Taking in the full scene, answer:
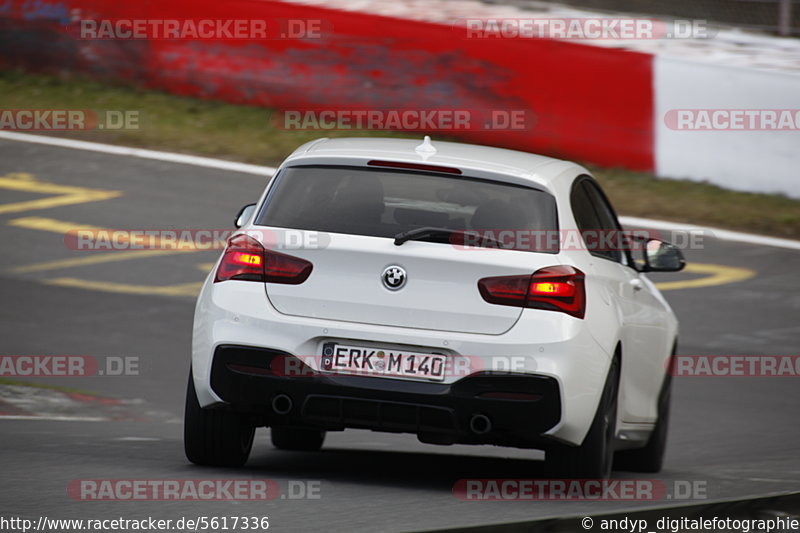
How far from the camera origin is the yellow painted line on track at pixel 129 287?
13.3m

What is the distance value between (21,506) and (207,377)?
118 cm

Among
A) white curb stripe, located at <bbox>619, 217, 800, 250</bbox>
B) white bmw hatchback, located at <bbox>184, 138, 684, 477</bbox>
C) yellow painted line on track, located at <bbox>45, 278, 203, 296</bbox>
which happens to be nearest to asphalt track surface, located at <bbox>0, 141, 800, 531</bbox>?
yellow painted line on track, located at <bbox>45, 278, 203, 296</bbox>

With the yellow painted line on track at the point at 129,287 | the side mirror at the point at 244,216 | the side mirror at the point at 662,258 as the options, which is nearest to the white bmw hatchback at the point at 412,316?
the side mirror at the point at 244,216

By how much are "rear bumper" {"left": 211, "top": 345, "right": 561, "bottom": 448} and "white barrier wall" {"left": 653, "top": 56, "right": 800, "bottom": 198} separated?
1081cm

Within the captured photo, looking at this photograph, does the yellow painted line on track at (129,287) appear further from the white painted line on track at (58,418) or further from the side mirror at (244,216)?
the side mirror at (244,216)

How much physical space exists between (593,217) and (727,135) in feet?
31.9

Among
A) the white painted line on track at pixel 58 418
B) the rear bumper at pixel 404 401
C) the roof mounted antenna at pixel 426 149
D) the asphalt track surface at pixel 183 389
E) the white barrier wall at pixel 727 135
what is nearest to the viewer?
the asphalt track surface at pixel 183 389

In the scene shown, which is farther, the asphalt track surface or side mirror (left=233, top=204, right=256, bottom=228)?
side mirror (left=233, top=204, right=256, bottom=228)

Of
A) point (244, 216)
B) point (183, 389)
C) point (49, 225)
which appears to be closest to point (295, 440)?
point (244, 216)

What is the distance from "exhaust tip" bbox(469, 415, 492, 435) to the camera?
6.79 meters

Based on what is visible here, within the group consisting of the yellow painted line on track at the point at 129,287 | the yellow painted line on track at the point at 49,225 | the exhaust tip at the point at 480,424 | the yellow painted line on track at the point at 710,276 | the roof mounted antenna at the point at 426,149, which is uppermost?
the roof mounted antenna at the point at 426,149

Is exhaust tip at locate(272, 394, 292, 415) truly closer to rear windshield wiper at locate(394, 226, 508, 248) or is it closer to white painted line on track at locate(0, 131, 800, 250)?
rear windshield wiper at locate(394, 226, 508, 248)

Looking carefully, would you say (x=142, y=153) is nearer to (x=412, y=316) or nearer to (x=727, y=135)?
(x=727, y=135)

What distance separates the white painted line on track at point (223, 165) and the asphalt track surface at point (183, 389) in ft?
0.82
